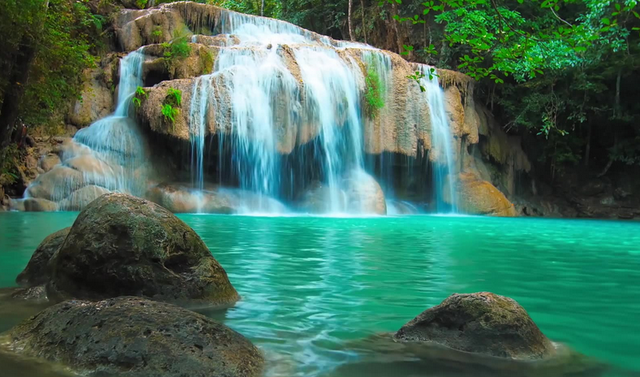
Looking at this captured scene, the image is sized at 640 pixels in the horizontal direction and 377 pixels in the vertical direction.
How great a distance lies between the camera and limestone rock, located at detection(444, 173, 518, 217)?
19.5 meters

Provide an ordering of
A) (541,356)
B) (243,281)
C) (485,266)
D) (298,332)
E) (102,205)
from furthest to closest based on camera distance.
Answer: (485,266)
(243,281)
(102,205)
(298,332)
(541,356)

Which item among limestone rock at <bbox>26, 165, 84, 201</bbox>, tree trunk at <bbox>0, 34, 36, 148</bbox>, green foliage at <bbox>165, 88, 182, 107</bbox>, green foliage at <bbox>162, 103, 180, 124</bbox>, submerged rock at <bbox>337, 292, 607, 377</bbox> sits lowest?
submerged rock at <bbox>337, 292, 607, 377</bbox>

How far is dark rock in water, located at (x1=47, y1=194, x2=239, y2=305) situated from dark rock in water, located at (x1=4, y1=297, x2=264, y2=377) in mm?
950

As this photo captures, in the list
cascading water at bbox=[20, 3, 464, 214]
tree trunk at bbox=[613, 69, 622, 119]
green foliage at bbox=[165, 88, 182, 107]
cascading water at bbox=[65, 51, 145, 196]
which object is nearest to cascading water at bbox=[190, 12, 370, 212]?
cascading water at bbox=[20, 3, 464, 214]

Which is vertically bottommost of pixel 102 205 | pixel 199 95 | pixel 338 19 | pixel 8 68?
pixel 102 205

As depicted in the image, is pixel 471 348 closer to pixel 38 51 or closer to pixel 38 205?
pixel 38 51

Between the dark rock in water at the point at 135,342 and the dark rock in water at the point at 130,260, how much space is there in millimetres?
950

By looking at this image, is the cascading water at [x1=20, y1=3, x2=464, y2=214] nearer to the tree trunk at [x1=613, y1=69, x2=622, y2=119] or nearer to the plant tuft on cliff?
the plant tuft on cliff

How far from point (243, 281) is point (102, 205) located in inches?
62.2

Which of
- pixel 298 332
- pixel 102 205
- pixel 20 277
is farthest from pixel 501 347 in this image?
pixel 20 277

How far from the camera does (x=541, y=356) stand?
3.18m

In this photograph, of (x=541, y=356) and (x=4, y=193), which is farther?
(x=4, y=193)

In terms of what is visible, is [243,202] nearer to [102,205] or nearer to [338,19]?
[102,205]

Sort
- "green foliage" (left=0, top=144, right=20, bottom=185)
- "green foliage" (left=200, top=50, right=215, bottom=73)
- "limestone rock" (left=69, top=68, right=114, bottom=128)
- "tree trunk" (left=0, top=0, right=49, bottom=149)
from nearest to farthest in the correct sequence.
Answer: "tree trunk" (left=0, top=0, right=49, bottom=149), "green foliage" (left=0, top=144, right=20, bottom=185), "limestone rock" (left=69, top=68, right=114, bottom=128), "green foliage" (left=200, top=50, right=215, bottom=73)
